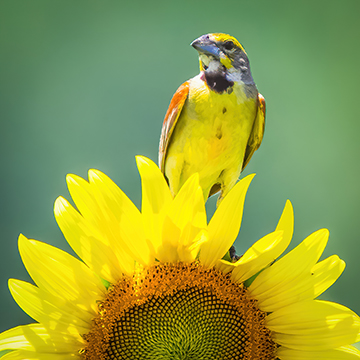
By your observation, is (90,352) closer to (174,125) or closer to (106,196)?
(106,196)

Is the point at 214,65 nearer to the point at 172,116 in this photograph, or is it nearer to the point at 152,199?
the point at 172,116

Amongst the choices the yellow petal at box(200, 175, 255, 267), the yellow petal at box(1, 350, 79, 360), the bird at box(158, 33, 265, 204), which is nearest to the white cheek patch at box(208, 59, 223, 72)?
the bird at box(158, 33, 265, 204)

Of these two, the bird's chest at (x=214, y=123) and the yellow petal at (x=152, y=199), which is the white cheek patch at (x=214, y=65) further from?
the yellow petal at (x=152, y=199)

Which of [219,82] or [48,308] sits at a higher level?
[219,82]

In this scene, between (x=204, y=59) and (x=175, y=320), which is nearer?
(x=175, y=320)

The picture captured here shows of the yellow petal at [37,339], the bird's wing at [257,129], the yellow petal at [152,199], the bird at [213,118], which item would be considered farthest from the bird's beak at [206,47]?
the yellow petal at [37,339]

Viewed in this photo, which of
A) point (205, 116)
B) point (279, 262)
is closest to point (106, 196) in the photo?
point (279, 262)

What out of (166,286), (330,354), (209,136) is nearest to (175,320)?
(166,286)
